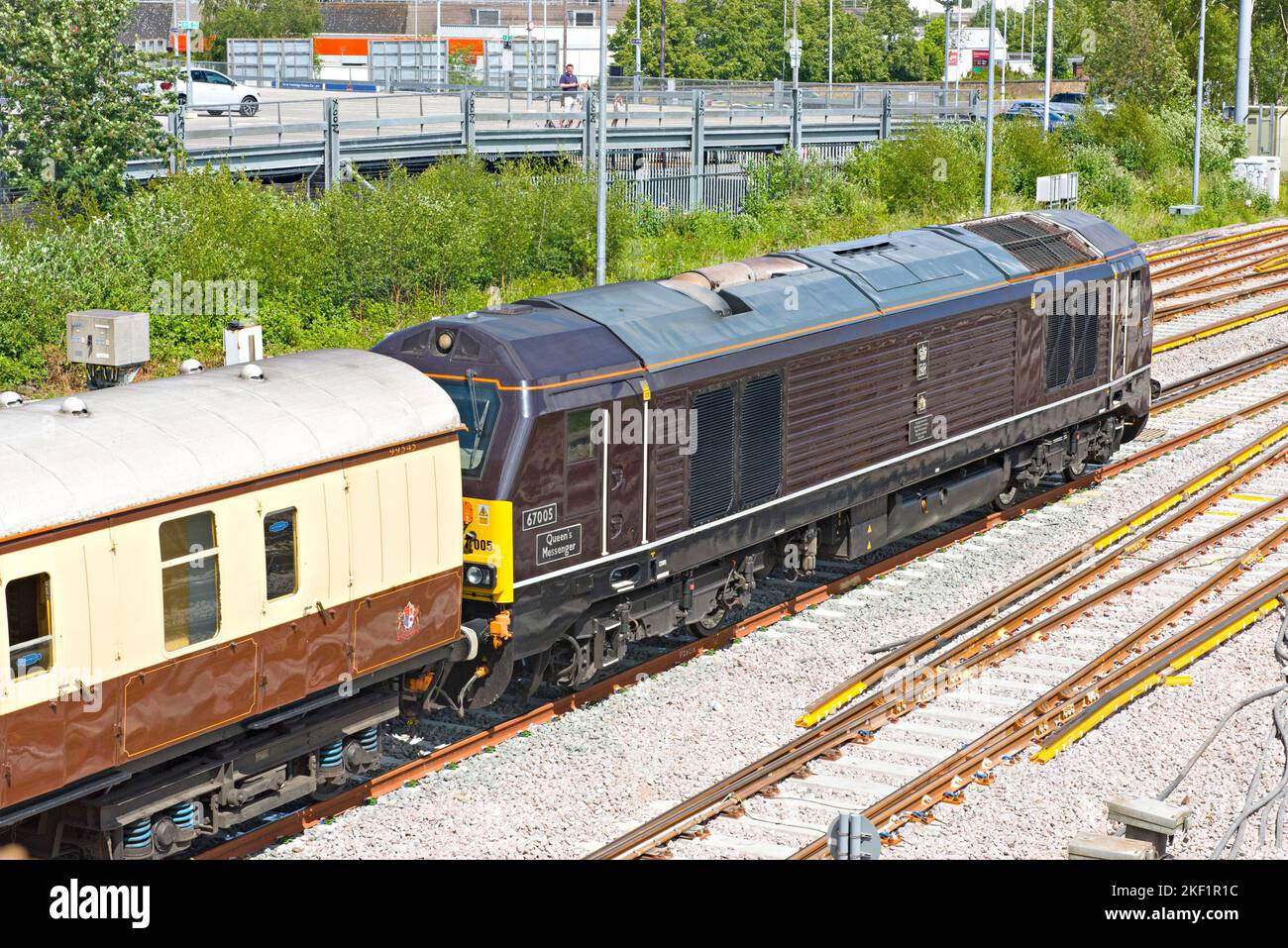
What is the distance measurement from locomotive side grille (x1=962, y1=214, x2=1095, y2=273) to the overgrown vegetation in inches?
458

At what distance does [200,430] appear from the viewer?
1170 centimetres

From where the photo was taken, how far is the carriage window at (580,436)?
47.6 ft

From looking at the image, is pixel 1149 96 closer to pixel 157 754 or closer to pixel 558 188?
pixel 558 188

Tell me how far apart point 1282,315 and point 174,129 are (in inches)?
948

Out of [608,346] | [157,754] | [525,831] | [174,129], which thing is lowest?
[525,831]

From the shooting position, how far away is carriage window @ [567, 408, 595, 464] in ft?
47.6

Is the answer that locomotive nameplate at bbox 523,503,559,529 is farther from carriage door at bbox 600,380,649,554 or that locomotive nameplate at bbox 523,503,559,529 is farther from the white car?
the white car

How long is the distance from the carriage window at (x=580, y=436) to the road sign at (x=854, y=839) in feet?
20.0

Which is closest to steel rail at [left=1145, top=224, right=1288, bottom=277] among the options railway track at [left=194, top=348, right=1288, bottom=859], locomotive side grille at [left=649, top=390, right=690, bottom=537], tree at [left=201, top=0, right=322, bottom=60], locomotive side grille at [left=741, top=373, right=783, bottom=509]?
railway track at [left=194, top=348, right=1288, bottom=859]

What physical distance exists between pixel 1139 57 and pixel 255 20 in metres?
55.6

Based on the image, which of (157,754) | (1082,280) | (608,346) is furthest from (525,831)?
(1082,280)

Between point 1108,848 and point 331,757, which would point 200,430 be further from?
point 1108,848

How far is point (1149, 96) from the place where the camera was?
66500 millimetres

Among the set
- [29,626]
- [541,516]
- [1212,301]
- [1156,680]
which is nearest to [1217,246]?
[1212,301]
